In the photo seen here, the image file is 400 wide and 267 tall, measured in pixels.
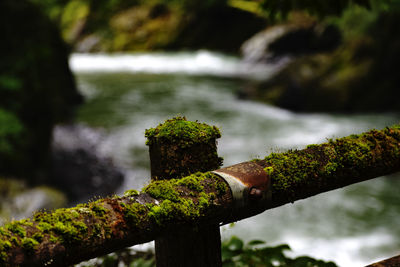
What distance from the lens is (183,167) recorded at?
5.98 feet

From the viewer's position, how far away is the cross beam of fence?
1255mm

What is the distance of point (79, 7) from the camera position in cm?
3466

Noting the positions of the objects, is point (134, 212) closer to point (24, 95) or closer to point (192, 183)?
point (192, 183)

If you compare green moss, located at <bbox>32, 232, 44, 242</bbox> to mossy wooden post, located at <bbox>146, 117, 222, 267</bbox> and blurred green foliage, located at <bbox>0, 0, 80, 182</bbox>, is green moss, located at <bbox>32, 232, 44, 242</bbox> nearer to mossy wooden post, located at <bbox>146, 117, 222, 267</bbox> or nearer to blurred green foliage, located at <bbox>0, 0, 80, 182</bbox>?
mossy wooden post, located at <bbox>146, 117, 222, 267</bbox>

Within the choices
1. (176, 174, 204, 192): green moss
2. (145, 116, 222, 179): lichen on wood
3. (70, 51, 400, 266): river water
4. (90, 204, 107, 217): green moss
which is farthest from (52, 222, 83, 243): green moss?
(70, 51, 400, 266): river water

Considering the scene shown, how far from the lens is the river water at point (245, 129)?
666 centimetres

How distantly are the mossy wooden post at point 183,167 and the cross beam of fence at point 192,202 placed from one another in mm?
173

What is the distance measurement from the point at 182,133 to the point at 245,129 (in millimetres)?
9948

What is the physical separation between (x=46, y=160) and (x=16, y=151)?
0.90 metres

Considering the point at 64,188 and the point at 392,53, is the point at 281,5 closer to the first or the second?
the point at 64,188

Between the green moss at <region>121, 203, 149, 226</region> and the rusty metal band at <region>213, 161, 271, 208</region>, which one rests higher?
the rusty metal band at <region>213, 161, 271, 208</region>

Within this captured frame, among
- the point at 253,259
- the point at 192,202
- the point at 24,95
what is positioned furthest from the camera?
the point at 24,95

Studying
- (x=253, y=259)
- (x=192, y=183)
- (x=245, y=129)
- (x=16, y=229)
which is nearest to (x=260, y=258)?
(x=253, y=259)

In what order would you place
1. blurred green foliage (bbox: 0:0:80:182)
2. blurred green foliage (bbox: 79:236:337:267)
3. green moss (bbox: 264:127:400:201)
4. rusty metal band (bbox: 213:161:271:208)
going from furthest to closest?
1. blurred green foliage (bbox: 0:0:80:182)
2. blurred green foliage (bbox: 79:236:337:267)
3. green moss (bbox: 264:127:400:201)
4. rusty metal band (bbox: 213:161:271:208)
